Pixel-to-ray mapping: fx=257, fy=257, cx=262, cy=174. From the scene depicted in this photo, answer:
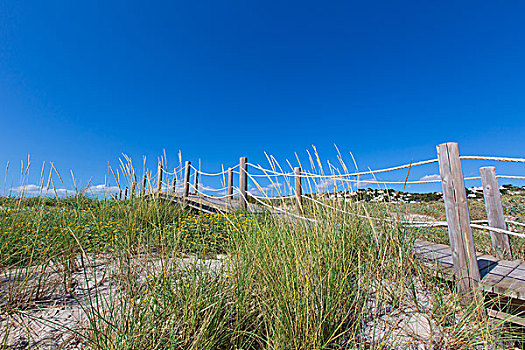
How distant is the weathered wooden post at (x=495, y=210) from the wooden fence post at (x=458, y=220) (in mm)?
2069

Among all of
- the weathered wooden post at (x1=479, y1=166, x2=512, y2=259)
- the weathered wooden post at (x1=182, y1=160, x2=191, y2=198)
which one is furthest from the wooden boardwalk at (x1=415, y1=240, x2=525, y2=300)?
the weathered wooden post at (x1=182, y1=160, x2=191, y2=198)

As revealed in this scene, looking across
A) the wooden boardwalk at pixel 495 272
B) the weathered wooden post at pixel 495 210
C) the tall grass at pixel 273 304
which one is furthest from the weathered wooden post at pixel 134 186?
the weathered wooden post at pixel 495 210

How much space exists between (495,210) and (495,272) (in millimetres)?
1635

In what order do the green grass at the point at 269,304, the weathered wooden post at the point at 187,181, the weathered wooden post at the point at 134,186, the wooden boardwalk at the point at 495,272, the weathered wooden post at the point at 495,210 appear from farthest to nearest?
the weathered wooden post at the point at 187,181 < the weathered wooden post at the point at 134,186 < the weathered wooden post at the point at 495,210 < the wooden boardwalk at the point at 495,272 < the green grass at the point at 269,304

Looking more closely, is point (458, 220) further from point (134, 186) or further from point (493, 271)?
point (134, 186)

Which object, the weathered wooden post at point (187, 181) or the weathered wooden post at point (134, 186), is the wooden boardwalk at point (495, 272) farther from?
the weathered wooden post at point (187, 181)

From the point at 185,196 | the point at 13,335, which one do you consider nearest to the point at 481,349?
the point at 13,335

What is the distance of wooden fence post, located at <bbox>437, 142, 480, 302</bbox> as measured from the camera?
187 cm

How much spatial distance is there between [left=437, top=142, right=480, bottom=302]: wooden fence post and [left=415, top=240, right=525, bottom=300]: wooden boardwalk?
0.09 metres

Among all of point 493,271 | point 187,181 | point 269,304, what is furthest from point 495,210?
point 187,181

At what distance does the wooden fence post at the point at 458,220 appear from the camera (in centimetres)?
187

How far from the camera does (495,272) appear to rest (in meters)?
2.24

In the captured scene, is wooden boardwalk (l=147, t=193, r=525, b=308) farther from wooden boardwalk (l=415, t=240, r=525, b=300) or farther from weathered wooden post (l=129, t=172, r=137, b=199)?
weathered wooden post (l=129, t=172, r=137, b=199)

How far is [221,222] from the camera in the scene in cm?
396
